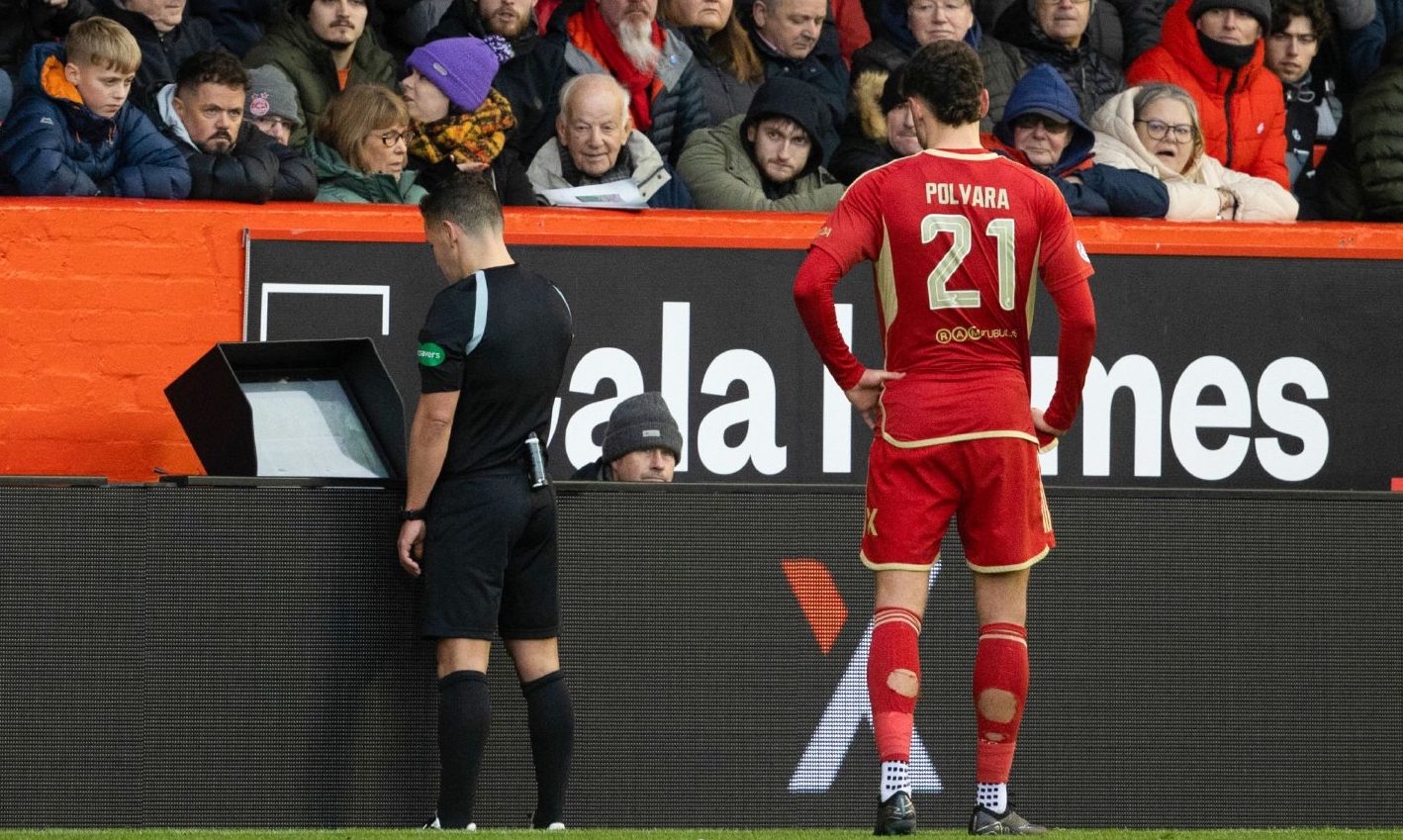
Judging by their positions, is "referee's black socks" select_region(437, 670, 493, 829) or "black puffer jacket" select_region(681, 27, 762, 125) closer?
"referee's black socks" select_region(437, 670, 493, 829)

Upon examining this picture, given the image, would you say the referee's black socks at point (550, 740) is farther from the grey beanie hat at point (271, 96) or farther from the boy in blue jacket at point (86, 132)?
the grey beanie hat at point (271, 96)

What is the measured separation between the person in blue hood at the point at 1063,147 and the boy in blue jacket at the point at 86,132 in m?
3.39

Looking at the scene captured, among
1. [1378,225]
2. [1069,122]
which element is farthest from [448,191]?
[1378,225]

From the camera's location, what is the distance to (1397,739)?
23.7 feet

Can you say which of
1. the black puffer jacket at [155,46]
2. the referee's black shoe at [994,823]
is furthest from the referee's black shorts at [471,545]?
the black puffer jacket at [155,46]

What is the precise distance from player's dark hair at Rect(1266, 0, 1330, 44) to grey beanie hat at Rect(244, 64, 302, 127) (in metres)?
4.75

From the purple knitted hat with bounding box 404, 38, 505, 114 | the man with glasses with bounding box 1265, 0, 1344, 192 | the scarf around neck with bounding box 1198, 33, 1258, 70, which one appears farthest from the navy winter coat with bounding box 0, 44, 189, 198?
the man with glasses with bounding box 1265, 0, 1344, 192

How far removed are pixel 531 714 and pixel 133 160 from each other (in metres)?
3.00

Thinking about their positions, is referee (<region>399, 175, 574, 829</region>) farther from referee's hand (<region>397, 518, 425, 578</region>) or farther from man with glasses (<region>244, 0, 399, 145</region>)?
man with glasses (<region>244, 0, 399, 145</region>)

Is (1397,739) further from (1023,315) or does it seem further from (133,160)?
(133,160)

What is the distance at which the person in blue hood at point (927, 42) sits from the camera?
989cm

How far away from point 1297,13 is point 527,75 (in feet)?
12.5

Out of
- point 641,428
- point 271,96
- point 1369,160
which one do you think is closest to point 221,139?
point 271,96

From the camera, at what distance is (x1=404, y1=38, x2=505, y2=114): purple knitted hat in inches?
348
